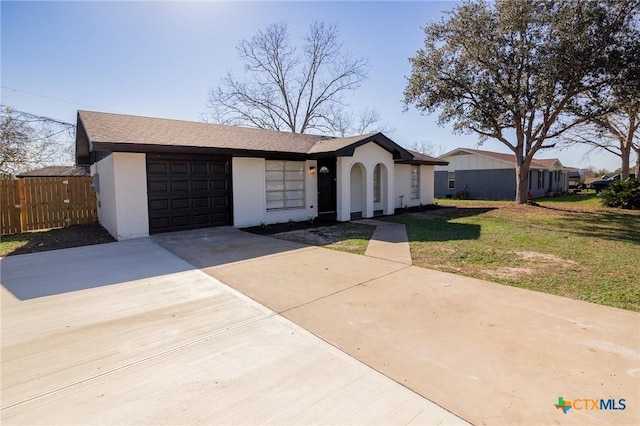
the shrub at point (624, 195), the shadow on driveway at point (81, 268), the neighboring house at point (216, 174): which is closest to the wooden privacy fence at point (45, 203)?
the neighboring house at point (216, 174)

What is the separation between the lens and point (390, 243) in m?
8.35

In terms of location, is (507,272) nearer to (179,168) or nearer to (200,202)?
(200,202)

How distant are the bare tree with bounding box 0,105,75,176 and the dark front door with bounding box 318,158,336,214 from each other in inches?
567

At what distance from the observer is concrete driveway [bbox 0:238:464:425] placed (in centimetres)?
230

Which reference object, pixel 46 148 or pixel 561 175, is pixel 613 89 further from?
pixel 46 148

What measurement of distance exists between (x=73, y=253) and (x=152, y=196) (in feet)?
8.11

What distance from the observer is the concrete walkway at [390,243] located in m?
6.94

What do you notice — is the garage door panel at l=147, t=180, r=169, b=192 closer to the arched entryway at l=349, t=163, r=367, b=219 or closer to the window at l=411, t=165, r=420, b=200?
the arched entryway at l=349, t=163, r=367, b=219

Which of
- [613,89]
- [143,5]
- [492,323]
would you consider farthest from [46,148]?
[613,89]

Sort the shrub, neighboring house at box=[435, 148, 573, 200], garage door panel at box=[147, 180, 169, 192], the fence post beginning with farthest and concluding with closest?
neighboring house at box=[435, 148, 573, 200] < the shrub < the fence post < garage door panel at box=[147, 180, 169, 192]

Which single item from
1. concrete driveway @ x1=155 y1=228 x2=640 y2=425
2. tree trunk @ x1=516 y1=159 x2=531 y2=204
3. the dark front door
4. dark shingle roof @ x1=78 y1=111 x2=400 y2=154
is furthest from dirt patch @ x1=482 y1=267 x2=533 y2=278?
tree trunk @ x1=516 y1=159 x2=531 y2=204

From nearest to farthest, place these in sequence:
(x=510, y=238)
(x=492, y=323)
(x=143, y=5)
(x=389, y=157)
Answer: (x=492, y=323), (x=510, y=238), (x=143, y=5), (x=389, y=157)

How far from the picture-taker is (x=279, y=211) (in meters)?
12.0

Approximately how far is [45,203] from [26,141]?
25.2 ft
